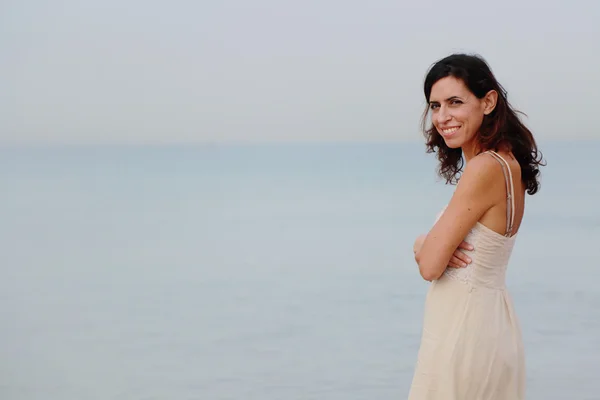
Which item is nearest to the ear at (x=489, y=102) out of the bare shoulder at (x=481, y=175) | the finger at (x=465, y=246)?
the bare shoulder at (x=481, y=175)

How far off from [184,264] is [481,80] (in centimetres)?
487

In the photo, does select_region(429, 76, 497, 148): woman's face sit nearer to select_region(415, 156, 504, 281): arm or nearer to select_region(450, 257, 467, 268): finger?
select_region(415, 156, 504, 281): arm

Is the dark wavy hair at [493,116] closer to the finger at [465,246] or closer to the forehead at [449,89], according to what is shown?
the forehead at [449,89]

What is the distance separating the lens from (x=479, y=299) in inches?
71.8

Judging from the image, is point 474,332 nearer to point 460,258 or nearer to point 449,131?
point 460,258

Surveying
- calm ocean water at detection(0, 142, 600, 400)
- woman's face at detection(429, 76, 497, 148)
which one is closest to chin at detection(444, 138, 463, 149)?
woman's face at detection(429, 76, 497, 148)

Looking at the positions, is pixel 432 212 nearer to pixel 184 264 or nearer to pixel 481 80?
pixel 184 264

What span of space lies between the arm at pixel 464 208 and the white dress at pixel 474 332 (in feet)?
0.10

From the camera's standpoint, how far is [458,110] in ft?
6.07

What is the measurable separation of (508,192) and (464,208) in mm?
90

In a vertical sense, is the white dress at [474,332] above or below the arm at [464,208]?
below

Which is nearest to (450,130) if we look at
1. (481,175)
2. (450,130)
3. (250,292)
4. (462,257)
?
(450,130)

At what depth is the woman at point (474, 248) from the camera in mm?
1795

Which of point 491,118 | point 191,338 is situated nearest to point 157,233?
Answer: point 191,338
